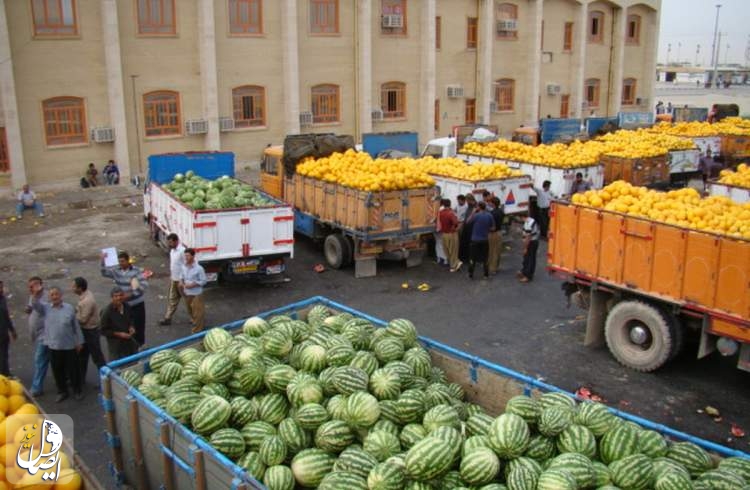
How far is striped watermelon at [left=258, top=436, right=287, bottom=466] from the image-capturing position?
5.35 m

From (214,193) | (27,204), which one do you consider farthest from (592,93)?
(214,193)

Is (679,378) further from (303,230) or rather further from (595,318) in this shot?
(303,230)

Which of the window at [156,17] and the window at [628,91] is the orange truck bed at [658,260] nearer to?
the window at [156,17]

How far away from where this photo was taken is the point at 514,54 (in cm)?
3812

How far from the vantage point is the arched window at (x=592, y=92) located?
43062mm

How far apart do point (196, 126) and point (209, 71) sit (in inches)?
88.2

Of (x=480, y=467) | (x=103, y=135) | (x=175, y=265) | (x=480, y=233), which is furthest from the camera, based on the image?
(x=103, y=135)

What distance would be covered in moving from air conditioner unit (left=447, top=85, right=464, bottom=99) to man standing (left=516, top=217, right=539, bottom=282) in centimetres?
2186

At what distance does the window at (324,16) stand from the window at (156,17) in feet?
20.8

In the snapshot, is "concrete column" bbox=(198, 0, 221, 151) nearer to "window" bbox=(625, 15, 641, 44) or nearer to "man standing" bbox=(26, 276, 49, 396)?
"man standing" bbox=(26, 276, 49, 396)

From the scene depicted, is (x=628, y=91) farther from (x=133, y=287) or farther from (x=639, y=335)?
(x=133, y=287)

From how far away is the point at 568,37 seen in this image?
4112 cm

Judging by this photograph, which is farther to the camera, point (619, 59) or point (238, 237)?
point (619, 59)

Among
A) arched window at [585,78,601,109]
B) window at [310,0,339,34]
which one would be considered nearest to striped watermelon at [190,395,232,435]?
window at [310,0,339,34]
